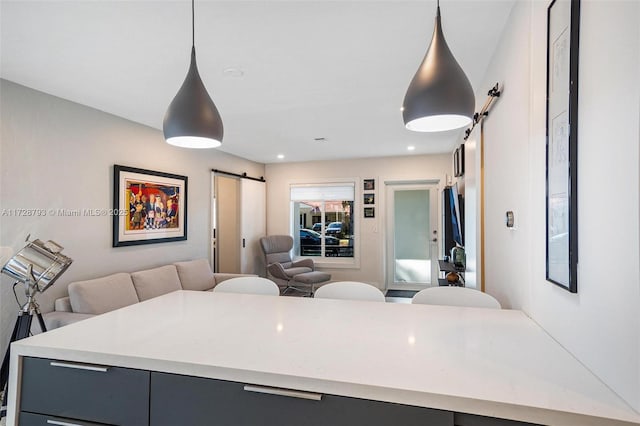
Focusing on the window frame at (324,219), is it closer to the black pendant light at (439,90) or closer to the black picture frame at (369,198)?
the black picture frame at (369,198)

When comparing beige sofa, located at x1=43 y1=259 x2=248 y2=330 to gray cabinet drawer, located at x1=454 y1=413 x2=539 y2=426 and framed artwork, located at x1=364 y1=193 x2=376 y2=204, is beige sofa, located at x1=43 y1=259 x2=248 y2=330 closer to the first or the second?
gray cabinet drawer, located at x1=454 y1=413 x2=539 y2=426

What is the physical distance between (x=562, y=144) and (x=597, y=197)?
10.7 inches

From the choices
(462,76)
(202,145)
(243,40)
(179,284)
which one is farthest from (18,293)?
(462,76)

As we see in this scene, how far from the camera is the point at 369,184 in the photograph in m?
6.20

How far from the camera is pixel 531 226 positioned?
141 centimetres

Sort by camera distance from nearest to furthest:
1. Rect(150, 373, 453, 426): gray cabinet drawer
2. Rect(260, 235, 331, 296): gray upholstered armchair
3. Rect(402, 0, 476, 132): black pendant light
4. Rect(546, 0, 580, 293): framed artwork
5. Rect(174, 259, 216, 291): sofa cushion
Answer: Rect(150, 373, 453, 426): gray cabinet drawer
Rect(546, 0, 580, 293): framed artwork
Rect(402, 0, 476, 132): black pendant light
Rect(174, 259, 216, 291): sofa cushion
Rect(260, 235, 331, 296): gray upholstered armchair

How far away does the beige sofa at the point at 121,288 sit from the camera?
109 inches

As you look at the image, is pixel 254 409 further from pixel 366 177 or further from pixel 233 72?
pixel 366 177

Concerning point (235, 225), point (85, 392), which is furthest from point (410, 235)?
point (85, 392)

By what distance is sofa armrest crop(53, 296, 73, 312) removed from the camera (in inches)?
111


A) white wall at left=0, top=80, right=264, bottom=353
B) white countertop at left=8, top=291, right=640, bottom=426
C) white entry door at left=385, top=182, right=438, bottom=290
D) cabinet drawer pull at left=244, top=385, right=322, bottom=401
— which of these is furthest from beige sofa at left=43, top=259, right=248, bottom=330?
white entry door at left=385, top=182, right=438, bottom=290

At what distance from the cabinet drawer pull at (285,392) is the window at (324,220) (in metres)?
5.37

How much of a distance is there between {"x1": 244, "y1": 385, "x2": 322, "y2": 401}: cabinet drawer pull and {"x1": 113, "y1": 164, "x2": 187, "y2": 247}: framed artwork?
308cm

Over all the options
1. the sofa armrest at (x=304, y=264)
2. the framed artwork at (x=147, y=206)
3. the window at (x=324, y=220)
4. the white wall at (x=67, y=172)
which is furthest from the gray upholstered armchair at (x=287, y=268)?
the white wall at (x=67, y=172)
